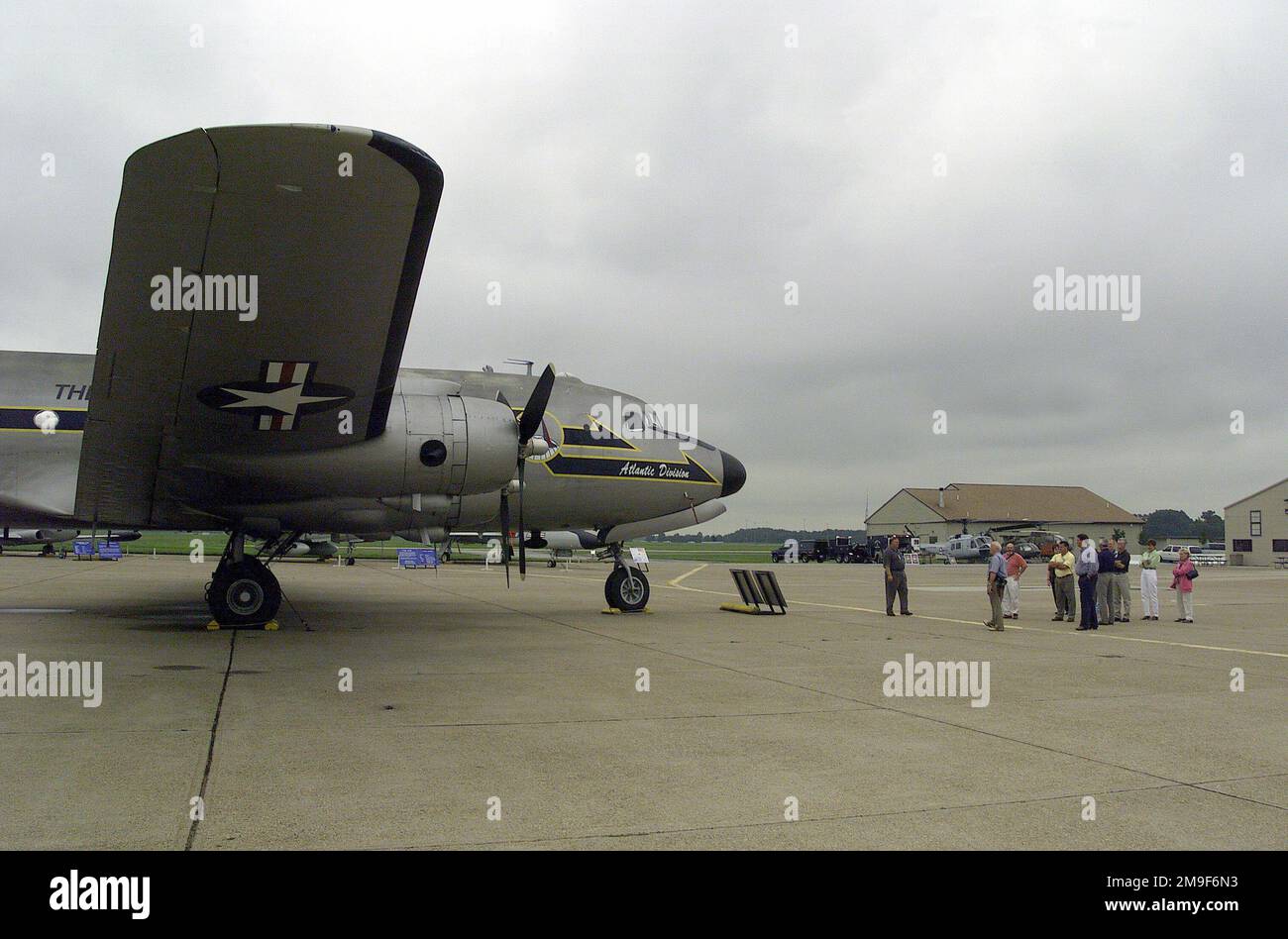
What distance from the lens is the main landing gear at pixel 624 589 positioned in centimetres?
1744

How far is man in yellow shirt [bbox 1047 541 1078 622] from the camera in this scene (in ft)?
59.5

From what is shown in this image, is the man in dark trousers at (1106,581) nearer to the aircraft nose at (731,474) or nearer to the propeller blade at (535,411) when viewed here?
the aircraft nose at (731,474)

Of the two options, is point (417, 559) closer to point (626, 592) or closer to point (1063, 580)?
point (626, 592)

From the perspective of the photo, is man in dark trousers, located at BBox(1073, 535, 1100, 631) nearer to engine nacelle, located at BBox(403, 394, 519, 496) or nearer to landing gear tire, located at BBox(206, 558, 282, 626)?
engine nacelle, located at BBox(403, 394, 519, 496)

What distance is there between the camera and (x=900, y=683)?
956 cm

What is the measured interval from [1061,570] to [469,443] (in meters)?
12.6

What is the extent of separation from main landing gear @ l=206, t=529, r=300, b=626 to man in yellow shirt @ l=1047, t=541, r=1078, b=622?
14681 mm

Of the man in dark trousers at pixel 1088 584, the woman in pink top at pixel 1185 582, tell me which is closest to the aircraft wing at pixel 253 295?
the man in dark trousers at pixel 1088 584

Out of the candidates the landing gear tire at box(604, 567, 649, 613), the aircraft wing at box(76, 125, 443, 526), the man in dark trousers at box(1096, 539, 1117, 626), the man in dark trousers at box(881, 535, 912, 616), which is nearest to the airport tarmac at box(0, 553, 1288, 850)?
the aircraft wing at box(76, 125, 443, 526)

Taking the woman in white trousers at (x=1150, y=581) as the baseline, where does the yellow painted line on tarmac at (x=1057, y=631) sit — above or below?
below

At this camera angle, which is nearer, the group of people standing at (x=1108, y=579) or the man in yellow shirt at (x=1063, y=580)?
the group of people standing at (x=1108, y=579)
